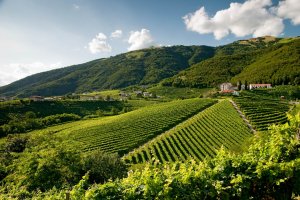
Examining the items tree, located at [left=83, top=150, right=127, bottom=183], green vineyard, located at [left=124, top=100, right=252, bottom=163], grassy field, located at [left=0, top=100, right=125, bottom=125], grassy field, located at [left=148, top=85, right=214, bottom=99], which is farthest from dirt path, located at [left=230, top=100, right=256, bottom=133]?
grassy field, located at [left=0, top=100, right=125, bottom=125]

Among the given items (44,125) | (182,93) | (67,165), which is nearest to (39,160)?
(67,165)

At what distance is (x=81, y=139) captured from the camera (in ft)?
259

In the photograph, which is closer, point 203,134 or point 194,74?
point 203,134

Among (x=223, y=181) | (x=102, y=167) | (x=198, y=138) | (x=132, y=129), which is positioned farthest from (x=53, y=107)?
(x=223, y=181)

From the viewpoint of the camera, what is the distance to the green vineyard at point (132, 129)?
7012 centimetres

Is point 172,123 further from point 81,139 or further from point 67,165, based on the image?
point 67,165

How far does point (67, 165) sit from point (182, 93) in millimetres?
132920

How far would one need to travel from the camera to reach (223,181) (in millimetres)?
10227

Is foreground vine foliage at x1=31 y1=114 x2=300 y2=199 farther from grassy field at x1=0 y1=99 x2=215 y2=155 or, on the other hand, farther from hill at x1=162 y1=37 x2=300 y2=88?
hill at x1=162 y1=37 x2=300 y2=88

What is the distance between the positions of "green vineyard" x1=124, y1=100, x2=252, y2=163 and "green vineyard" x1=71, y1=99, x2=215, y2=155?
3.11 m

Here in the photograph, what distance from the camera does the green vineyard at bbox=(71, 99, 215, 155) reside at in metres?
70.1

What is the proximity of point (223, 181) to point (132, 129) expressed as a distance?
2823 inches

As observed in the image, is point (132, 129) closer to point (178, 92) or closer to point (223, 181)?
point (223, 181)

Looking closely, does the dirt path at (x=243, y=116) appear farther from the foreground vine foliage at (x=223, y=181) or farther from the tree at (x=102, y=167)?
the foreground vine foliage at (x=223, y=181)
